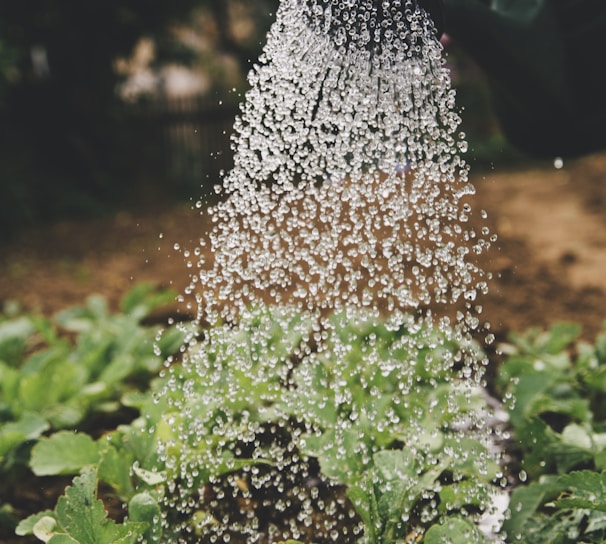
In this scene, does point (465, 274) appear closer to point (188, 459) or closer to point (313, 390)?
point (313, 390)

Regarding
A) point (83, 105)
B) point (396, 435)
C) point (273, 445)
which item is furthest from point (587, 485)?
point (83, 105)

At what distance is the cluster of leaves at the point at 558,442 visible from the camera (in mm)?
1793

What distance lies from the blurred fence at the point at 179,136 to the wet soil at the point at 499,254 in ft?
3.75

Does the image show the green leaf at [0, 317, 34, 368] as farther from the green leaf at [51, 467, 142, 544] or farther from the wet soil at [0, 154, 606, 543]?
the green leaf at [51, 467, 142, 544]

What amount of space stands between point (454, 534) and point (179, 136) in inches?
321

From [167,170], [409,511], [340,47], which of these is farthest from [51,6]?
[409,511]

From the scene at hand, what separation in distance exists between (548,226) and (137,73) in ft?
16.6

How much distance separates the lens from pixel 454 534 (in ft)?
5.57

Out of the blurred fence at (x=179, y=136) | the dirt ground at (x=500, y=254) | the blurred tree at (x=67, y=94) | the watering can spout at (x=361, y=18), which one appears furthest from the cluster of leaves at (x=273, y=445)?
the blurred fence at (x=179, y=136)

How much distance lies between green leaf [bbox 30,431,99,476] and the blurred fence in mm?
6567

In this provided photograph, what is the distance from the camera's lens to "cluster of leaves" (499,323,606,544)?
1.79m

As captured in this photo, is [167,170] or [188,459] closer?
[188,459]

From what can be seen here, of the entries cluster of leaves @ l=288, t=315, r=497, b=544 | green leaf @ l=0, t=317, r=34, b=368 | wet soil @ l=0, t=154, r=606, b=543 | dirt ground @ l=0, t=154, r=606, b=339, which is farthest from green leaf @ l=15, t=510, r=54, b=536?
dirt ground @ l=0, t=154, r=606, b=339

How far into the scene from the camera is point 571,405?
2328 mm
